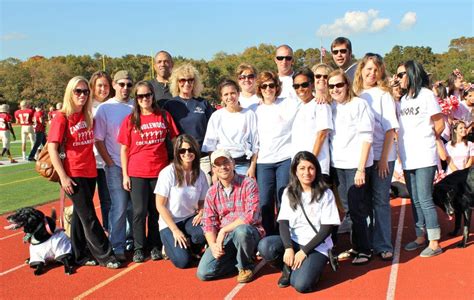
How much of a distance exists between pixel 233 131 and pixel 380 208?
6.03ft

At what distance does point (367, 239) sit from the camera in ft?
15.8

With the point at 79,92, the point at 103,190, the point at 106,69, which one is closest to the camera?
the point at 79,92

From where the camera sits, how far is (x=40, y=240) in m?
4.98

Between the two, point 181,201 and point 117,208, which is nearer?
point 181,201

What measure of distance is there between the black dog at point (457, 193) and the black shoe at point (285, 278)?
2.28 m

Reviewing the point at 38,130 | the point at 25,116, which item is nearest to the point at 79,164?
the point at 38,130

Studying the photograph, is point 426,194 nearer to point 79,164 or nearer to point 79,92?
point 79,164

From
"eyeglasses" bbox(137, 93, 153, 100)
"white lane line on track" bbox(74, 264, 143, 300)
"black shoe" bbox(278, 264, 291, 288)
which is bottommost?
"white lane line on track" bbox(74, 264, 143, 300)

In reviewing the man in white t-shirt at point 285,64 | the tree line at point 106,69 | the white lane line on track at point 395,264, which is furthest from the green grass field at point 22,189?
the tree line at point 106,69

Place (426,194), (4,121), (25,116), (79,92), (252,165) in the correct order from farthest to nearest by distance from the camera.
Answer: (25,116), (4,121), (252,165), (426,194), (79,92)

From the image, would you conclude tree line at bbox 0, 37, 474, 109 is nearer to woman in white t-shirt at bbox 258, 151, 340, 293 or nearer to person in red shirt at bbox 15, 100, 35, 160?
person in red shirt at bbox 15, 100, 35, 160

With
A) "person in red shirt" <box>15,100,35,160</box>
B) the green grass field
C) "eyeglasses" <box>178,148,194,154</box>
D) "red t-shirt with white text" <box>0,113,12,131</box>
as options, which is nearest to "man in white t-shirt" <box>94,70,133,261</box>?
"eyeglasses" <box>178,148,194,154</box>

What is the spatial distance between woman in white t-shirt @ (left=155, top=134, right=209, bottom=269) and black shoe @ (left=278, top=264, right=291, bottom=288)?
1.08m

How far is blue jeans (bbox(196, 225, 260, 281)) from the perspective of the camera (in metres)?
4.49
